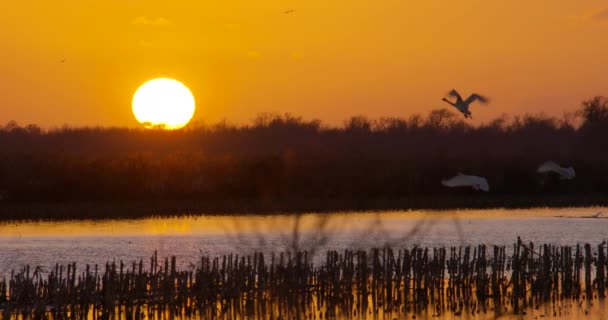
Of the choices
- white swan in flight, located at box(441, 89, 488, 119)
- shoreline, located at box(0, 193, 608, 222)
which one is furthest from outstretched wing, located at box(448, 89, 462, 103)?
shoreline, located at box(0, 193, 608, 222)

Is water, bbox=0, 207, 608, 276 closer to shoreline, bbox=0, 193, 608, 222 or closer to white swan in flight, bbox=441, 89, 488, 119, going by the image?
shoreline, bbox=0, 193, 608, 222

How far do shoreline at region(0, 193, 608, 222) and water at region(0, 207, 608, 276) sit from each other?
184 centimetres

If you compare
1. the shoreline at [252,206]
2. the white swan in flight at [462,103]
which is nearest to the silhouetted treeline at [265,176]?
the shoreline at [252,206]

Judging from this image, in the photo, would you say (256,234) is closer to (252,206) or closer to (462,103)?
(462,103)

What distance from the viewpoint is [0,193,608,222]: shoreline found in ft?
144

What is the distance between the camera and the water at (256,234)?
3052 centimetres

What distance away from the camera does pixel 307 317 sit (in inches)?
673

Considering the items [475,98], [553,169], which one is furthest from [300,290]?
[553,169]

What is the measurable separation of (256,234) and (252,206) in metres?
18.3

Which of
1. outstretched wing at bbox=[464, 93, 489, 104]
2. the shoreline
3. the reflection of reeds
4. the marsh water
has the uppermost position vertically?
outstretched wing at bbox=[464, 93, 489, 104]

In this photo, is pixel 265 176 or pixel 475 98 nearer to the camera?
pixel 475 98

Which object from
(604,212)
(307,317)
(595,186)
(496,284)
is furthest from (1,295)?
A: (595,186)

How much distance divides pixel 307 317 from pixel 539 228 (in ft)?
71.1

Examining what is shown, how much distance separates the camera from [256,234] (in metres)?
29.6
